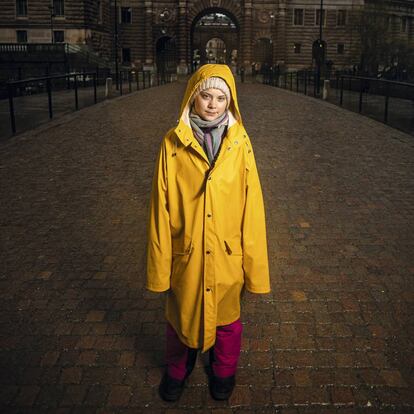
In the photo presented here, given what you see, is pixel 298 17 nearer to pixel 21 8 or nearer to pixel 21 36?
pixel 21 8

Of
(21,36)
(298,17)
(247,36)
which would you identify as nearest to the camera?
(21,36)

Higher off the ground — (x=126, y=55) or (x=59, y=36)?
(x=59, y=36)

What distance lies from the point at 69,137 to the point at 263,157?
13.9 ft

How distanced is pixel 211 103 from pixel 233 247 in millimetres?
727

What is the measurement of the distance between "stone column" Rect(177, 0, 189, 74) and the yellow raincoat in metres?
54.3

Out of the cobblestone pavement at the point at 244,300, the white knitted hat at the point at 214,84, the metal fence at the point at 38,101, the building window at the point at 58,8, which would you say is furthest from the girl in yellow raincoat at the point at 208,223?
the building window at the point at 58,8

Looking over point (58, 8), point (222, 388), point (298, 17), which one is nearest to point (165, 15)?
point (58, 8)

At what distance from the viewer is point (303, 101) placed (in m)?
20.2

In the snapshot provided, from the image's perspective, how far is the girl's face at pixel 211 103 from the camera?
2670 mm

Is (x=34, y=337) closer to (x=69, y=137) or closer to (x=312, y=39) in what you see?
(x=69, y=137)

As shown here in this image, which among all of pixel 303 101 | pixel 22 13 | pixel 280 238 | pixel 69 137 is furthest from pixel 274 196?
pixel 22 13

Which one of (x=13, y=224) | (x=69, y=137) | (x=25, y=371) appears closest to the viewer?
(x=25, y=371)

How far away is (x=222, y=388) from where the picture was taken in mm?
2867

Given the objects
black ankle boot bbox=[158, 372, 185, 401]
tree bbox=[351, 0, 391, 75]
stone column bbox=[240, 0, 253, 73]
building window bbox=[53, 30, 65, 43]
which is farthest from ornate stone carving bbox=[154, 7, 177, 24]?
black ankle boot bbox=[158, 372, 185, 401]
